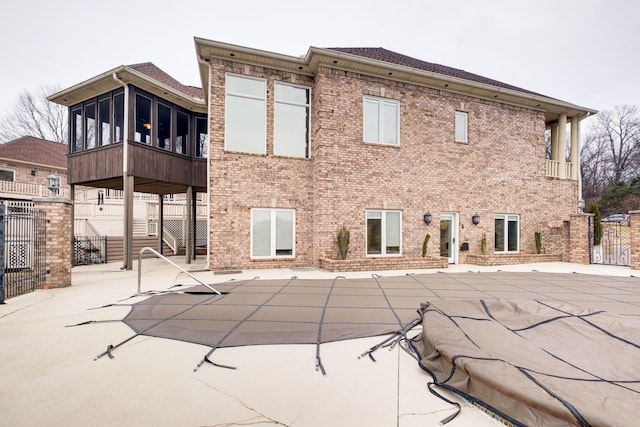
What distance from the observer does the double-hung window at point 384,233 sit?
9156mm

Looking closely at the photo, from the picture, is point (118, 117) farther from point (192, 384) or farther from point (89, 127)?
point (192, 384)

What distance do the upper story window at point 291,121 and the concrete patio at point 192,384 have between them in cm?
673

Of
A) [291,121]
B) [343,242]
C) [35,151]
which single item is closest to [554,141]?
[343,242]

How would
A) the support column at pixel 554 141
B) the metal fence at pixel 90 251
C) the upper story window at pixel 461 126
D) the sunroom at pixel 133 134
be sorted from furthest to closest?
1. the support column at pixel 554 141
2. the metal fence at pixel 90 251
3. the upper story window at pixel 461 126
4. the sunroom at pixel 133 134

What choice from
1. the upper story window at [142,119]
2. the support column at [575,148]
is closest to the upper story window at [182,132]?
the upper story window at [142,119]

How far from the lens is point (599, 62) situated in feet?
97.8

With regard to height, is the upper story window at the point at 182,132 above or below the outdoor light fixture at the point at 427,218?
above

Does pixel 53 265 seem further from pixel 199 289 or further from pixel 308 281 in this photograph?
pixel 308 281

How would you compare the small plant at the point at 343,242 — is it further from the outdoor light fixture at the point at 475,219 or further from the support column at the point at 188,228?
the support column at the point at 188,228

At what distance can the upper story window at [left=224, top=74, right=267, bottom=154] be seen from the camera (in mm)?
8547

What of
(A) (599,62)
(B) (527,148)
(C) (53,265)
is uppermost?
(A) (599,62)

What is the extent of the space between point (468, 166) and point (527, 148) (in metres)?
3.04

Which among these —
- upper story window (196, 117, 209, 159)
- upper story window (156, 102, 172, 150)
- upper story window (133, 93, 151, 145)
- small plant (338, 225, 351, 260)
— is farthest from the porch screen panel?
small plant (338, 225, 351, 260)

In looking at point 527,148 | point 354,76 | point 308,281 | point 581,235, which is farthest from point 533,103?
point 308,281
